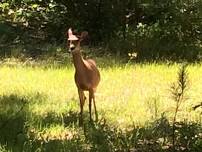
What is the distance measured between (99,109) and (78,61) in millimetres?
1542

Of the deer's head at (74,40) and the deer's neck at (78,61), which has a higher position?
the deer's head at (74,40)

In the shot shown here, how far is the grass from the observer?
6.46m

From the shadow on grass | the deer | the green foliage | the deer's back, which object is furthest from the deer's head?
the green foliage

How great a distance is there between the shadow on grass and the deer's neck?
26.3 inches

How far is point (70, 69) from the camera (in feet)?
37.4

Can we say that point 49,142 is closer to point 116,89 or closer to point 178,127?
point 178,127

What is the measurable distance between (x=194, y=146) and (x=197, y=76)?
17.9ft

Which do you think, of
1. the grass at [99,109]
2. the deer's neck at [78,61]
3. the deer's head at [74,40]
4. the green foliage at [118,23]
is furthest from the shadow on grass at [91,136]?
the green foliage at [118,23]

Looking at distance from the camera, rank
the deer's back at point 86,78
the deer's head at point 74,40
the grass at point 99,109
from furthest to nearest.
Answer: the deer's back at point 86,78, the deer's head at point 74,40, the grass at point 99,109

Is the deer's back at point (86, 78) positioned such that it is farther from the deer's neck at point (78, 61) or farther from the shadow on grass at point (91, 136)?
the shadow on grass at point (91, 136)

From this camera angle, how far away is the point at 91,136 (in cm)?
672

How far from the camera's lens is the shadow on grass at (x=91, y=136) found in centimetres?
605

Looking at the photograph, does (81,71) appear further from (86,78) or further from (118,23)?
(118,23)

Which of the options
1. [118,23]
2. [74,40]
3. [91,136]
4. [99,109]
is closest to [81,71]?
[74,40]
